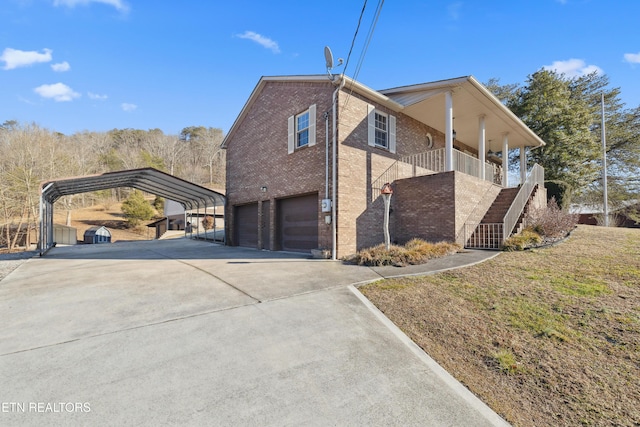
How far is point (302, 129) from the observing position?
11453 millimetres

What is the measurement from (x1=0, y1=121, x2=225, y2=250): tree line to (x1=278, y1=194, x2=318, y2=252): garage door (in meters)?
15.9

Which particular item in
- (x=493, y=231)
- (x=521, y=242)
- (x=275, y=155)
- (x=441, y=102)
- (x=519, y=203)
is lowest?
(x=521, y=242)

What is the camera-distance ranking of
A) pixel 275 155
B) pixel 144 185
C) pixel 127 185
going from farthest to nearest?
pixel 144 185
pixel 127 185
pixel 275 155

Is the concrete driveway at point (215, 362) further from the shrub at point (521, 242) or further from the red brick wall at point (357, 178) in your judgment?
the shrub at point (521, 242)

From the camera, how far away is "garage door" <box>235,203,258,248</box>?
1417cm

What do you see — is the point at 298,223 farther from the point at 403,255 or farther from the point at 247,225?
the point at 403,255

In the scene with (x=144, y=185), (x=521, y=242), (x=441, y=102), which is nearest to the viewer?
(x=521, y=242)

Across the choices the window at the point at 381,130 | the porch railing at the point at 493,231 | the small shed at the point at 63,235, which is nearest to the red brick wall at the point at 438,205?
the porch railing at the point at 493,231

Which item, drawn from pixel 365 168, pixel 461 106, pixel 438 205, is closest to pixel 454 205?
pixel 438 205

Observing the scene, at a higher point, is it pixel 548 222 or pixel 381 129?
pixel 381 129

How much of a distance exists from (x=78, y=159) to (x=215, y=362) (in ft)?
151

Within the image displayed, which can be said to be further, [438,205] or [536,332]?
[438,205]

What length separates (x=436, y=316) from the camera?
4410 millimetres

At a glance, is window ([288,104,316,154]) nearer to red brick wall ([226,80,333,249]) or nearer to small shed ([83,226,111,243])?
red brick wall ([226,80,333,249])
